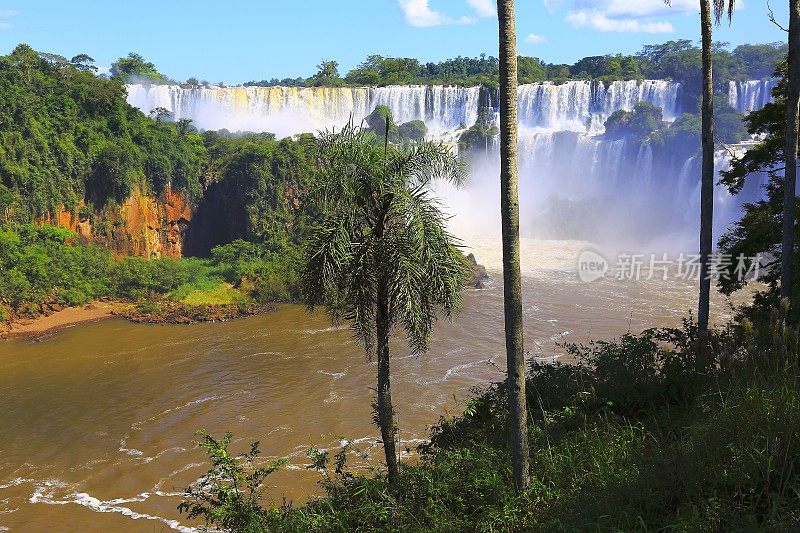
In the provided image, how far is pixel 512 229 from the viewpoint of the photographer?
5023 mm

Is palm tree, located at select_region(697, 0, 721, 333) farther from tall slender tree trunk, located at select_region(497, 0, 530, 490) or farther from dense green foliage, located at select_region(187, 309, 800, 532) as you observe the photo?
tall slender tree trunk, located at select_region(497, 0, 530, 490)

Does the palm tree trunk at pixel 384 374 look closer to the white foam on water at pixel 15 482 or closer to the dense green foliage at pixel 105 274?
the white foam on water at pixel 15 482

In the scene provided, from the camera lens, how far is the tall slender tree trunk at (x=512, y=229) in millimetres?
4891

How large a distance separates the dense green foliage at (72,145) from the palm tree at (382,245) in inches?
803

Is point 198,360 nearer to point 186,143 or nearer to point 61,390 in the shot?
point 61,390

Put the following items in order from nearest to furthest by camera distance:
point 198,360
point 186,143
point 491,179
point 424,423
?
point 424,423 < point 198,360 < point 186,143 < point 491,179

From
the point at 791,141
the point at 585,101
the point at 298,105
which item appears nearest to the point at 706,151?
the point at 791,141

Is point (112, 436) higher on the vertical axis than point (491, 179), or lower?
lower

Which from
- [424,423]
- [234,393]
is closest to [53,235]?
[234,393]

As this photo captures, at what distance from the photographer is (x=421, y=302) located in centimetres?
645

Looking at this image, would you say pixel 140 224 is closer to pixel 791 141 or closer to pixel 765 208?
pixel 765 208

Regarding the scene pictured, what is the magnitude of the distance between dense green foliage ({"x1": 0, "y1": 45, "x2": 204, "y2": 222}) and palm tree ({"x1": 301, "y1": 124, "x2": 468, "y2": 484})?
66.9ft

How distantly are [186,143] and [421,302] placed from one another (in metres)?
25.5

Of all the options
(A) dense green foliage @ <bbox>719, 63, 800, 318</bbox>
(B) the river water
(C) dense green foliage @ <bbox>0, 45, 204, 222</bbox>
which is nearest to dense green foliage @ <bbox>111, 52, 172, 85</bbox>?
(C) dense green foliage @ <bbox>0, 45, 204, 222</bbox>
